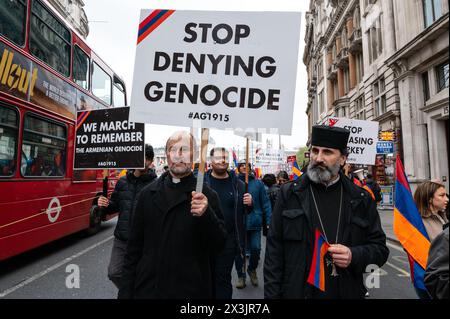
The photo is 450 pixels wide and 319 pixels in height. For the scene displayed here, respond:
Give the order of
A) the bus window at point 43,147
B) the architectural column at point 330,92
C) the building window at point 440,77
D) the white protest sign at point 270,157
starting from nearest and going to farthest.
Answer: the bus window at point 43,147
the building window at point 440,77
the white protest sign at point 270,157
the architectural column at point 330,92

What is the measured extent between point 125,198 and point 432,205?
11.0 feet

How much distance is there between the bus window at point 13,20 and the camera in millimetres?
5355

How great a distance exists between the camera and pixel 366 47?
2377cm

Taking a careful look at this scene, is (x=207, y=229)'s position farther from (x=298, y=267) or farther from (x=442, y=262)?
(x=442, y=262)

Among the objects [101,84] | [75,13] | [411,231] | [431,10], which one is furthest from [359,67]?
[411,231]

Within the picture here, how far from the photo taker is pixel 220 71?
8.18 ft

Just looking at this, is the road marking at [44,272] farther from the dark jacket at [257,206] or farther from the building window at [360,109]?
the building window at [360,109]

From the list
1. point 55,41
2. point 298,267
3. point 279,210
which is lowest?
point 298,267

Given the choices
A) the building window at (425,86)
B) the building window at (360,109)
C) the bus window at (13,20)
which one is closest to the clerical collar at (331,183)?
the bus window at (13,20)

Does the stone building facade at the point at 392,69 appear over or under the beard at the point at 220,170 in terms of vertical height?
over

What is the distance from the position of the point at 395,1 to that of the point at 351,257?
2078 centimetres

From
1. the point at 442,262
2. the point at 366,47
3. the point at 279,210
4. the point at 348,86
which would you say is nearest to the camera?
the point at 442,262

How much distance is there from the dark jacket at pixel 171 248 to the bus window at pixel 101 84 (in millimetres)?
7624
